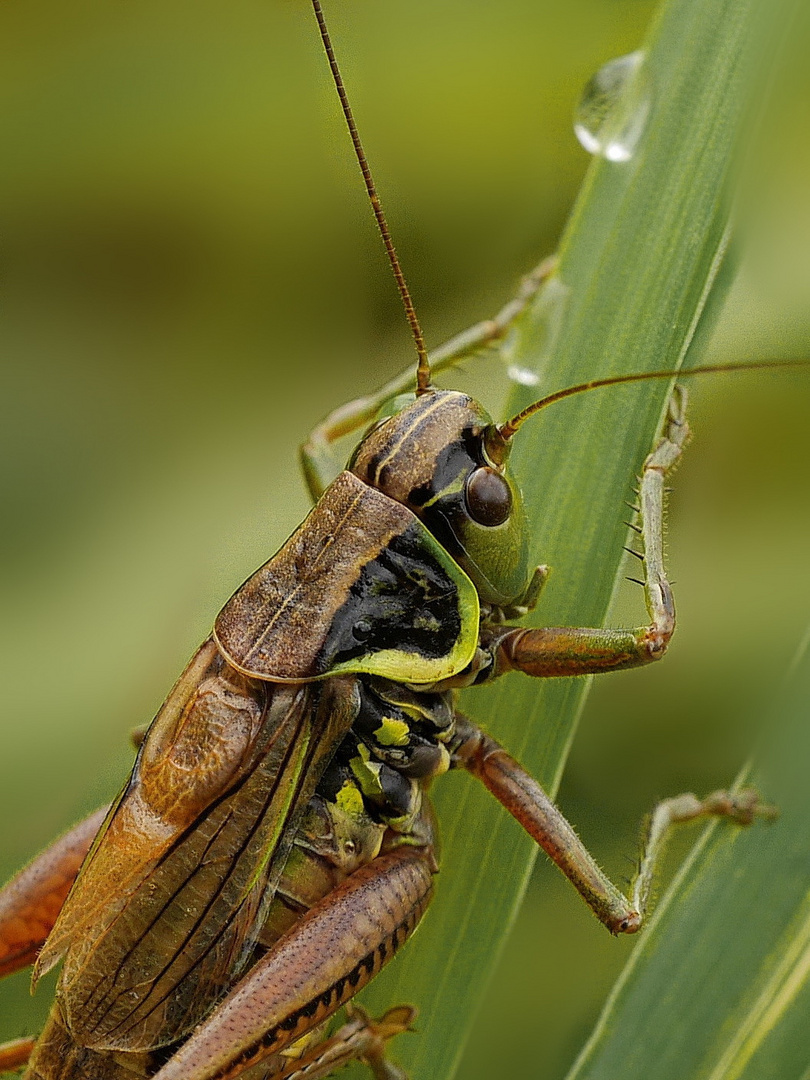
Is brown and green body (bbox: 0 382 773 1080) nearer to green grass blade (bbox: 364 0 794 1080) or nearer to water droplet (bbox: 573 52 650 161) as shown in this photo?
green grass blade (bbox: 364 0 794 1080)

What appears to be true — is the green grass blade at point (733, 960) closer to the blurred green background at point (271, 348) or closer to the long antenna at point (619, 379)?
the long antenna at point (619, 379)

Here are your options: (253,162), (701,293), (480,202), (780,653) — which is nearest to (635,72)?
(701,293)

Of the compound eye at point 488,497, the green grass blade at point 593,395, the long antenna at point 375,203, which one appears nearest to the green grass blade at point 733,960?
the green grass blade at point 593,395

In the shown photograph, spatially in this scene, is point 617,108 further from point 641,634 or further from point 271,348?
point 271,348

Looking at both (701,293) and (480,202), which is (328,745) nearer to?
(701,293)

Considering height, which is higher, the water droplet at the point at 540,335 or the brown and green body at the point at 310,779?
the water droplet at the point at 540,335
